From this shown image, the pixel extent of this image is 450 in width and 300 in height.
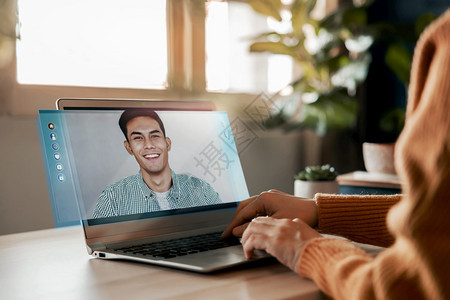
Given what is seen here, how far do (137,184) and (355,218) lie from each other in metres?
0.42

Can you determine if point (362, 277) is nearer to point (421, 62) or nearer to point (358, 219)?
point (421, 62)

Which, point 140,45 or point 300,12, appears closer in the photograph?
point 140,45

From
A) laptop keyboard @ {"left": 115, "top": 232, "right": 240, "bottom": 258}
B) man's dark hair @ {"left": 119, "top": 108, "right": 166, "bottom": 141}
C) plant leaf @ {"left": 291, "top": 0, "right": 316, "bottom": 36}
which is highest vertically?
plant leaf @ {"left": 291, "top": 0, "right": 316, "bottom": 36}

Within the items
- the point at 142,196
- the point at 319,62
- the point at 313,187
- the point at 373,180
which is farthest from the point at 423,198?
the point at 319,62

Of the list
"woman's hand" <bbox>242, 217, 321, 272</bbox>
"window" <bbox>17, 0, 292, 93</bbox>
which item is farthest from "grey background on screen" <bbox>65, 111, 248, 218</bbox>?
"window" <bbox>17, 0, 292, 93</bbox>

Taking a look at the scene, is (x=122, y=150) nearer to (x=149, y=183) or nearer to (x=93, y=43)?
(x=149, y=183)

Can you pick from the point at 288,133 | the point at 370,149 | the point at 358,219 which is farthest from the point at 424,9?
A: the point at 358,219

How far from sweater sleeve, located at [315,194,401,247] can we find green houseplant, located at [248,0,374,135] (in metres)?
1.32

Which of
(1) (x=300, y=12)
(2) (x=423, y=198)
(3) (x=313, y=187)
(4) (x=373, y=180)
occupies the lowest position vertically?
(4) (x=373, y=180)

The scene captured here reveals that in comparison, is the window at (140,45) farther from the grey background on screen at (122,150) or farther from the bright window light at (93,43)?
the grey background on screen at (122,150)

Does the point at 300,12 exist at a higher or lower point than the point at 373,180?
higher

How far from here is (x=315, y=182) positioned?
52.6 inches

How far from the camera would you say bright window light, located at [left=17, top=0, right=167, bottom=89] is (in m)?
1.71

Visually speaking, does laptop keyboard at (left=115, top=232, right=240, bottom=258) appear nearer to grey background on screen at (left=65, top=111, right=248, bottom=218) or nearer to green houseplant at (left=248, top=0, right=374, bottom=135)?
grey background on screen at (left=65, top=111, right=248, bottom=218)
